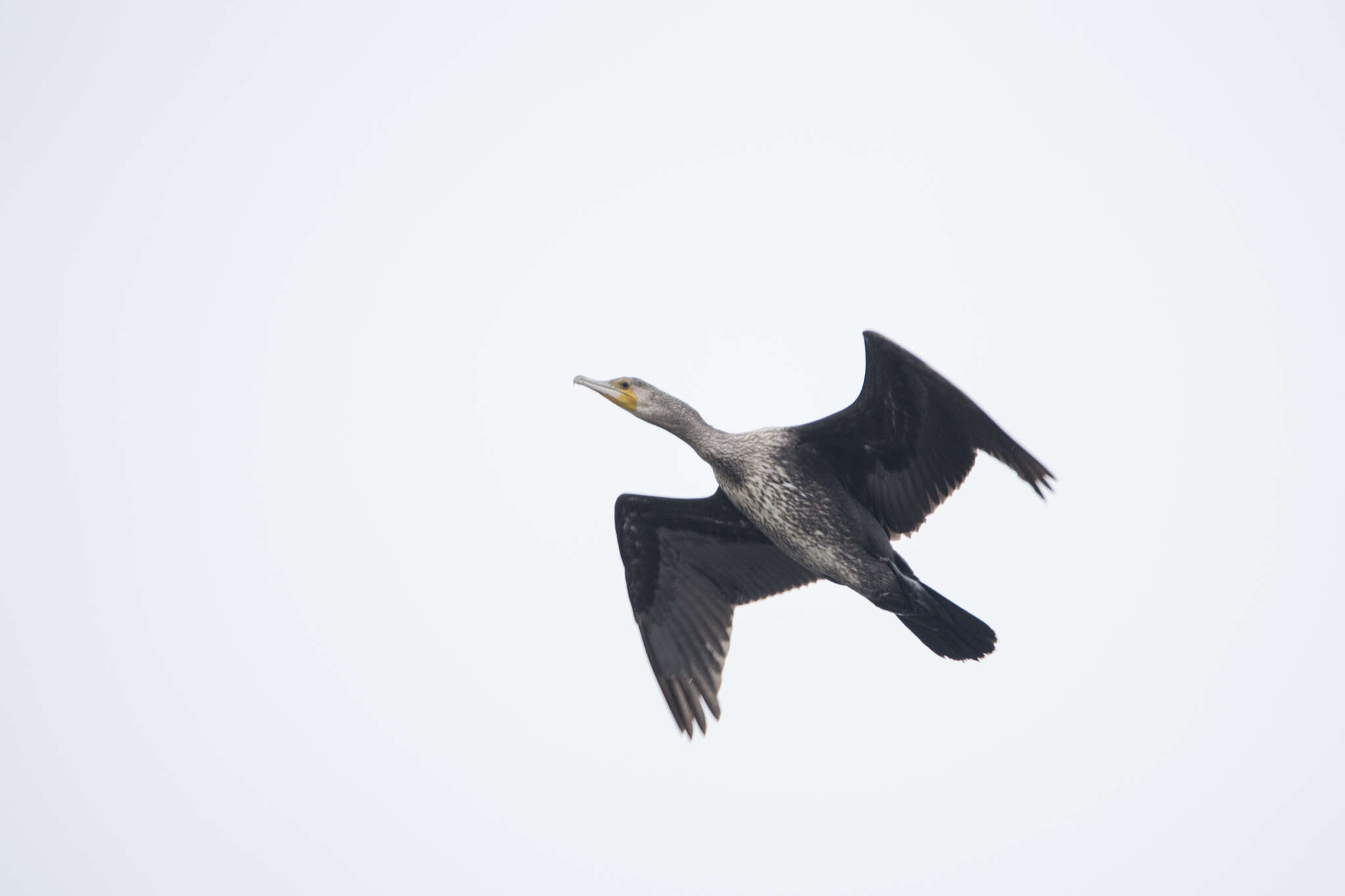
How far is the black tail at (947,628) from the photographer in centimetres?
824

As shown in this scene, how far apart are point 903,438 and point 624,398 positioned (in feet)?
6.87

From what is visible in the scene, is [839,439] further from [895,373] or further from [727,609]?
[727,609]

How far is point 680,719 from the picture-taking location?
957cm

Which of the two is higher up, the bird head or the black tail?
the bird head

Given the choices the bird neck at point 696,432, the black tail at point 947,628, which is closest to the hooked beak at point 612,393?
the bird neck at point 696,432

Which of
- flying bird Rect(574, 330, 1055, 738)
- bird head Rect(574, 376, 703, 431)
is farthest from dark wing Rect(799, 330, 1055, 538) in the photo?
bird head Rect(574, 376, 703, 431)

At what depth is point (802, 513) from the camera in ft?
28.1

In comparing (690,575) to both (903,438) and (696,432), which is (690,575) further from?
(903,438)

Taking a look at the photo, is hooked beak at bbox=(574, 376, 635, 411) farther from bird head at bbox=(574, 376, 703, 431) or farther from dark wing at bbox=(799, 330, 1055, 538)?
dark wing at bbox=(799, 330, 1055, 538)

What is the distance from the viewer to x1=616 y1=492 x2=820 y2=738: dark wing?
9.74 metres

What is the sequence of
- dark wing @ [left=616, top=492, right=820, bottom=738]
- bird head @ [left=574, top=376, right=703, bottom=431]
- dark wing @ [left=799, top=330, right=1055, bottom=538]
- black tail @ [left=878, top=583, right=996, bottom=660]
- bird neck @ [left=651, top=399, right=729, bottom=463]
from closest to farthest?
dark wing @ [left=799, top=330, right=1055, bottom=538], black tail @ [left=878, top=583, right=996, bottom=660], bird neck @ [left=651, top=399, right=729, bottom=463], bird head @ [left=574, top=376, right=703, bottom=431], dark wing @ [left=616, top=492, right=820, bottom=738]

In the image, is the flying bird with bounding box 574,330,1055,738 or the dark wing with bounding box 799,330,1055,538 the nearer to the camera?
the dark wing with bounding box 799,330,1055,538

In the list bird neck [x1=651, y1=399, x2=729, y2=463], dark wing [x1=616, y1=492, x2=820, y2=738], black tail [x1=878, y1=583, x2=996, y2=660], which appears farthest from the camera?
dark wing [x1=616, y1=492, x2=820, y2=738]

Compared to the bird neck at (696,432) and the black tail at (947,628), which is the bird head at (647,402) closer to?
the bird neck at (696,432)
